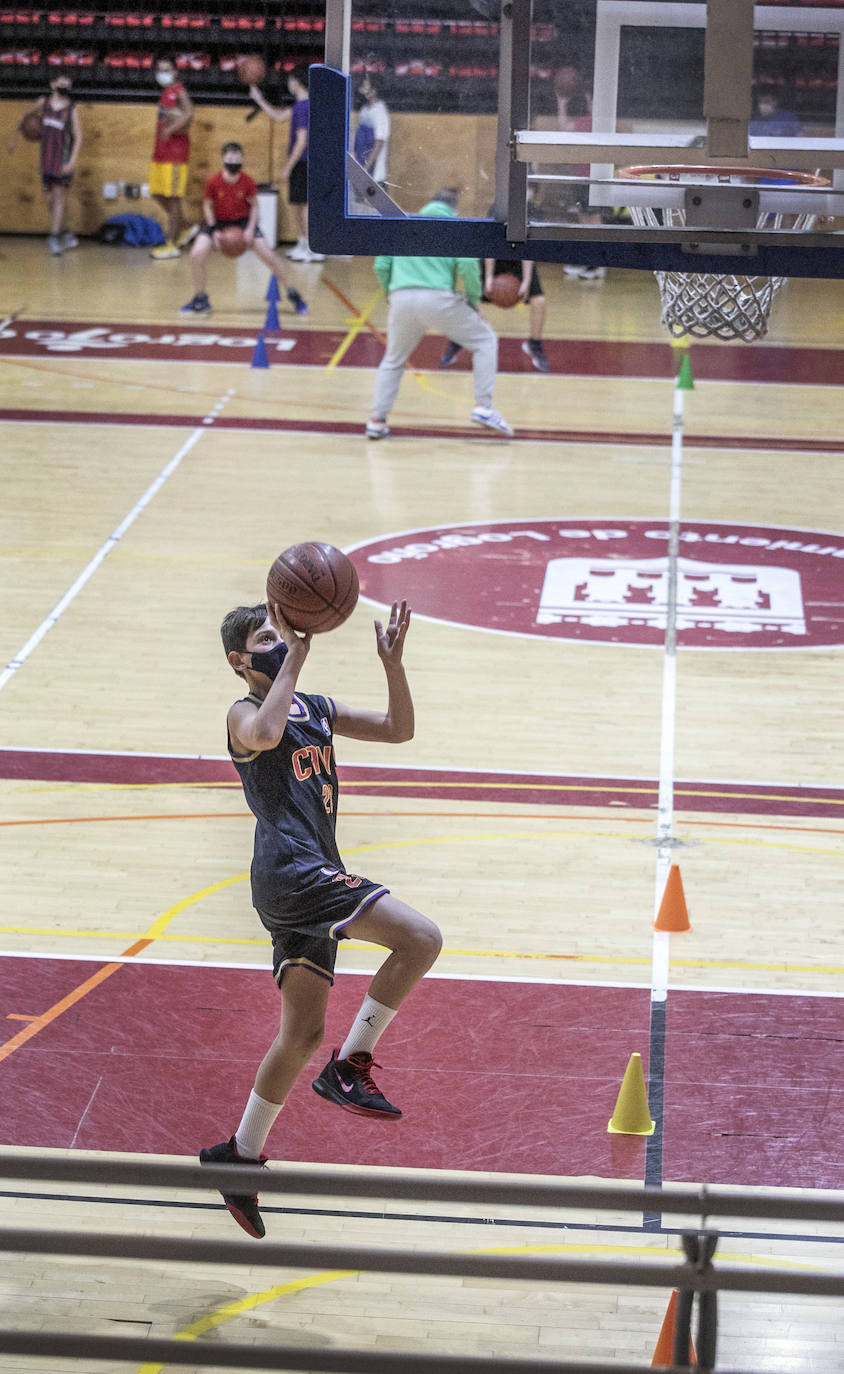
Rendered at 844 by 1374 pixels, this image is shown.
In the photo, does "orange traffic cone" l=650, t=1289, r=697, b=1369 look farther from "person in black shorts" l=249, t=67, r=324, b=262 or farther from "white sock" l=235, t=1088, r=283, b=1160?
"person in black shorts" l=249, t=67, r=324, b=262

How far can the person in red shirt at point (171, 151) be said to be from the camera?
22906 mm

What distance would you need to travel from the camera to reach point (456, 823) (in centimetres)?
788

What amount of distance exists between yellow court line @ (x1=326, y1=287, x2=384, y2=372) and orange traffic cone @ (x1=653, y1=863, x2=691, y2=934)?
440 inches

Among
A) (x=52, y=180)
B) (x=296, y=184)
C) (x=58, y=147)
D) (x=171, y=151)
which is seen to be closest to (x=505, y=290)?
(x=296, y=184)

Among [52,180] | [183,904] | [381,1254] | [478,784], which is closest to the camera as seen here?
[381,1254]

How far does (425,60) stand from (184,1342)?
407 centimetres

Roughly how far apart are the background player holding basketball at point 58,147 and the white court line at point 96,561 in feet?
31.9

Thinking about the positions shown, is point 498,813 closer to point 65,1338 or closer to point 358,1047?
point 358,1047

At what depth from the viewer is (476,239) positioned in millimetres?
5422

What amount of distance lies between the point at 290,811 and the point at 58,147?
67.1 feet

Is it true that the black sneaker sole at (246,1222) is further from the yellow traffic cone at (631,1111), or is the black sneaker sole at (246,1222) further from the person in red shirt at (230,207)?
the person in red shirt at (230,207)

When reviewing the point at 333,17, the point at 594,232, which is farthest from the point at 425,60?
the point at 594,232

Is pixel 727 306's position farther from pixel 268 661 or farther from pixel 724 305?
pixel 268 661

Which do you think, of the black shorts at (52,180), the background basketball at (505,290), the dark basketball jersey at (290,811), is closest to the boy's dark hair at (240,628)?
the dark basketball jersey at (290,811)
